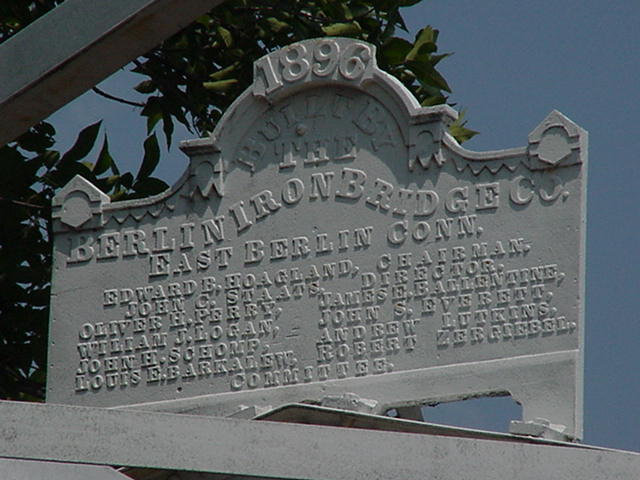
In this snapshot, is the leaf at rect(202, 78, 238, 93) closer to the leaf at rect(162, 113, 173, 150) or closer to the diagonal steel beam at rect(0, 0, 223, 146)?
the leaf at rect(162, 113, 173, 150)

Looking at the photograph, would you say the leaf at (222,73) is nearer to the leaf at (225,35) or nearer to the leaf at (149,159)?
the leaf at (225,35)

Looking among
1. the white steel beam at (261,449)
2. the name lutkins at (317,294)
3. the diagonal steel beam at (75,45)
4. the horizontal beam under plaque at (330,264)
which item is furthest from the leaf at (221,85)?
the white steel beam at (261,449)

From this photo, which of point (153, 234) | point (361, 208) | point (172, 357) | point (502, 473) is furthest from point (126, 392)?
point (502, 473)

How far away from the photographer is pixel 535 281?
26.2 ft

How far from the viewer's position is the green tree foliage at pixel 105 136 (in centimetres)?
1160

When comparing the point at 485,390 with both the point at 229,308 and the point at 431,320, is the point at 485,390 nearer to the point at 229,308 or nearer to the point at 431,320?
the point at 431,320

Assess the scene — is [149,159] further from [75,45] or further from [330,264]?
[75,45]

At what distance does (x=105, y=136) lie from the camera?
11.7 m

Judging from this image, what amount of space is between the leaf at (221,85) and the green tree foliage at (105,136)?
0.01m

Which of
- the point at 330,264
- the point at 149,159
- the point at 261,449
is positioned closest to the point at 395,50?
the point at 149,159

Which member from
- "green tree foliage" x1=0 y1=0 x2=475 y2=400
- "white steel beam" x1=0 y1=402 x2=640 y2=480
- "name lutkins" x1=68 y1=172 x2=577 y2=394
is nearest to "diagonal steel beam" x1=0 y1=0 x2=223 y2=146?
"white steel beam" x1=0 y1=402 x2=640 y2=480

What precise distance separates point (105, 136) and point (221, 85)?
36.7 inches

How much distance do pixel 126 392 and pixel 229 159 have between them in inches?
55.8

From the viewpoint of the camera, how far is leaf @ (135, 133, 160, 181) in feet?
38.5
